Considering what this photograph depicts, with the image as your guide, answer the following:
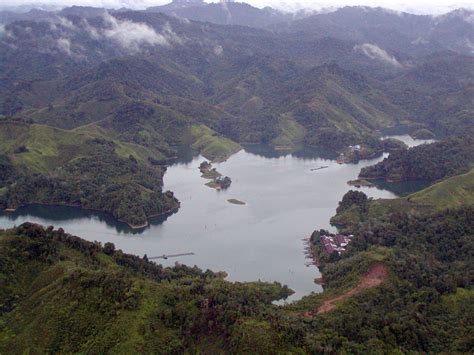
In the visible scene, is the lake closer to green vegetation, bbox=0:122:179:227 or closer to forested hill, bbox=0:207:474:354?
green vegetation, bbox=0:122:179:227

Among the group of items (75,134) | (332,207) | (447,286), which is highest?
(75,134)

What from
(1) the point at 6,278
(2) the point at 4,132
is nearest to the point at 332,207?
(1) the point at 6,278

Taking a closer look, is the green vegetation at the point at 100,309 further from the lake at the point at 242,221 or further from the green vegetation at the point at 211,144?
the green vegetation at the point at 211,144

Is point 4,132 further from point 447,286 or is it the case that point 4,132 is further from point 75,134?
point 447,286

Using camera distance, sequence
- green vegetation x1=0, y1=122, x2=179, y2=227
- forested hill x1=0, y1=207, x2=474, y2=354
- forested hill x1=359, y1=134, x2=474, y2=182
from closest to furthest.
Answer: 1. forested hill x1=0, y1=207, x2=474, y2=354
2. green vegetation x1=0, y1=122, x2=179, y2=227
3. forested hill x1=359, y1=134, x2=474, y2=182

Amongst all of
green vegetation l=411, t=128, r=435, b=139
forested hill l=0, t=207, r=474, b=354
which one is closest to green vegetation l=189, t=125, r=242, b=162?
green vegetation l=411, t=128, r=435, b=139

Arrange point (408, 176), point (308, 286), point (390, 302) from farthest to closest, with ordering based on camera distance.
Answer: point (408, 176)
point (308, 286)
point (390, 302)

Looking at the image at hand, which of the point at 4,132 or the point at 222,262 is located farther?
the point at 4,132

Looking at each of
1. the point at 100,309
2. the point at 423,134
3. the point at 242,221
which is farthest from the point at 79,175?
A: the point at 423,134
